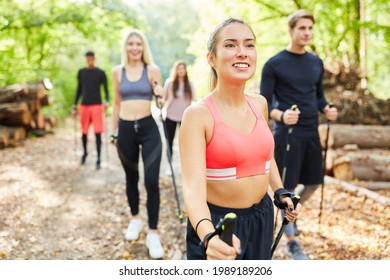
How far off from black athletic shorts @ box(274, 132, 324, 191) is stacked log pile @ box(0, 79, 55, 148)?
635cm

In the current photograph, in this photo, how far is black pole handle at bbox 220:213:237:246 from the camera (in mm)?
1302

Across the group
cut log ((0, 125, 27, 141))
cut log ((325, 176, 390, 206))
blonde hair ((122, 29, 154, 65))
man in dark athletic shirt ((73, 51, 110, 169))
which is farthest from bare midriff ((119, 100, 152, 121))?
cut log ((0, 125, 27, 141))

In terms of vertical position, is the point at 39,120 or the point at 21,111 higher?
the point at 21,111

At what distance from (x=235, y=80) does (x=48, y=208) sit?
4.03 meters

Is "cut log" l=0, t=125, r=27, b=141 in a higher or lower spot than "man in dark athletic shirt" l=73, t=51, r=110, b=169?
lower

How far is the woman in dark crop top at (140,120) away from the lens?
368cm

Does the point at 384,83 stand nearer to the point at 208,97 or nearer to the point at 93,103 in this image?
the point at 93,103

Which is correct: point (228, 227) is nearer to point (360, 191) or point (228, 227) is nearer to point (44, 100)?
point (360, 191)

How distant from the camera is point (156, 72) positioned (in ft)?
Result: 12.6

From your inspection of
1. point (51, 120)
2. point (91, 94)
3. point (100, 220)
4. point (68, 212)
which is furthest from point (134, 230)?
point (51, 120)

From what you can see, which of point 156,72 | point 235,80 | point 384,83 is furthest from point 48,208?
point 384,83

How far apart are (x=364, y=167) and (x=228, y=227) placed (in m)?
5.05

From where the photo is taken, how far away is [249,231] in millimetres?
1792

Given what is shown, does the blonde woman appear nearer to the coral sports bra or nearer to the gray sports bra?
the gray sports bra
